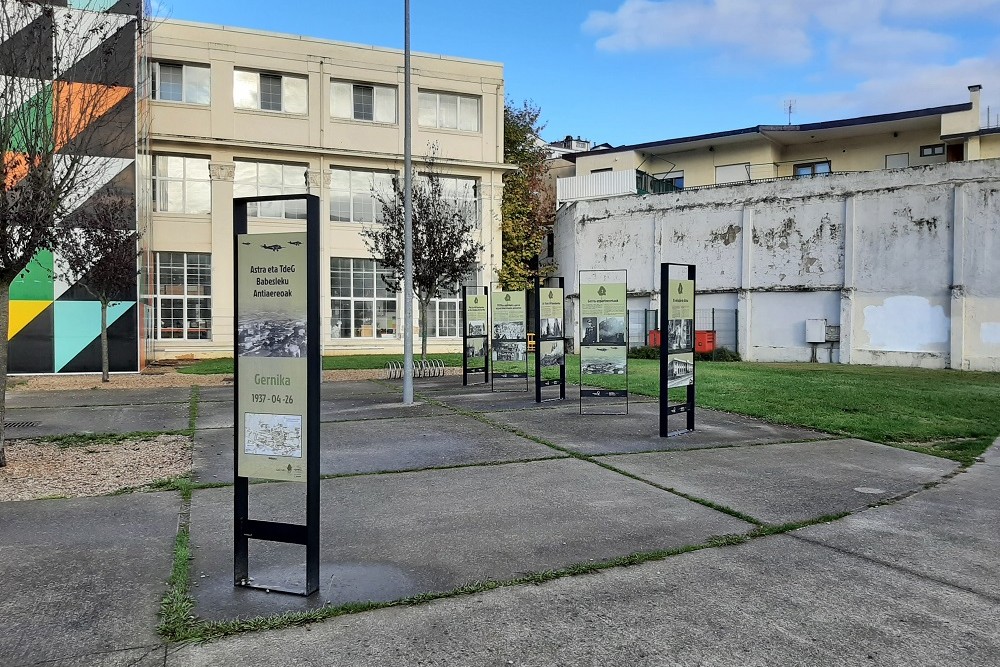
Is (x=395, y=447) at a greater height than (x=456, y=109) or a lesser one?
lesser

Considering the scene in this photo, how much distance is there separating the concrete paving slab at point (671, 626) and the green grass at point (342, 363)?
765 inches

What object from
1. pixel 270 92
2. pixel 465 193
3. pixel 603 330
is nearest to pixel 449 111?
pixel 465 193

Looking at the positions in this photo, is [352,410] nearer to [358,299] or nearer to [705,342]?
[358,299]

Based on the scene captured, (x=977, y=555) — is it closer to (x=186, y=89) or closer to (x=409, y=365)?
(x=409, y=365)

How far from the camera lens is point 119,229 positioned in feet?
63.1

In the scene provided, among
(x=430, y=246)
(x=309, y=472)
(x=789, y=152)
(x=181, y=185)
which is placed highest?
(x=789, y=152)

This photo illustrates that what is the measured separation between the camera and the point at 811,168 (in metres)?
37.5

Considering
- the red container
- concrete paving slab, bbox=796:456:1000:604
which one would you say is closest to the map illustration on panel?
concrete paving slab, bbox=796:456:1000:604

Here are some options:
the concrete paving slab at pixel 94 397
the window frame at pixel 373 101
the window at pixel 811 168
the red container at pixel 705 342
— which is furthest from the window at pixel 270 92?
the window at pixel 811 168

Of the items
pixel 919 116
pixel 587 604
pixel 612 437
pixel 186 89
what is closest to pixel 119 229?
pixel 186 89

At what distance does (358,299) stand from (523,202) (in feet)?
41.7

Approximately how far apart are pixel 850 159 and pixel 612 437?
3143 centimetres

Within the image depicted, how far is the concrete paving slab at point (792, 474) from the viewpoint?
6.88 m

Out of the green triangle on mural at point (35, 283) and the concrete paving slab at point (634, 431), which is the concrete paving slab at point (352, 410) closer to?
the concrete paving slab at point (634, 431)
